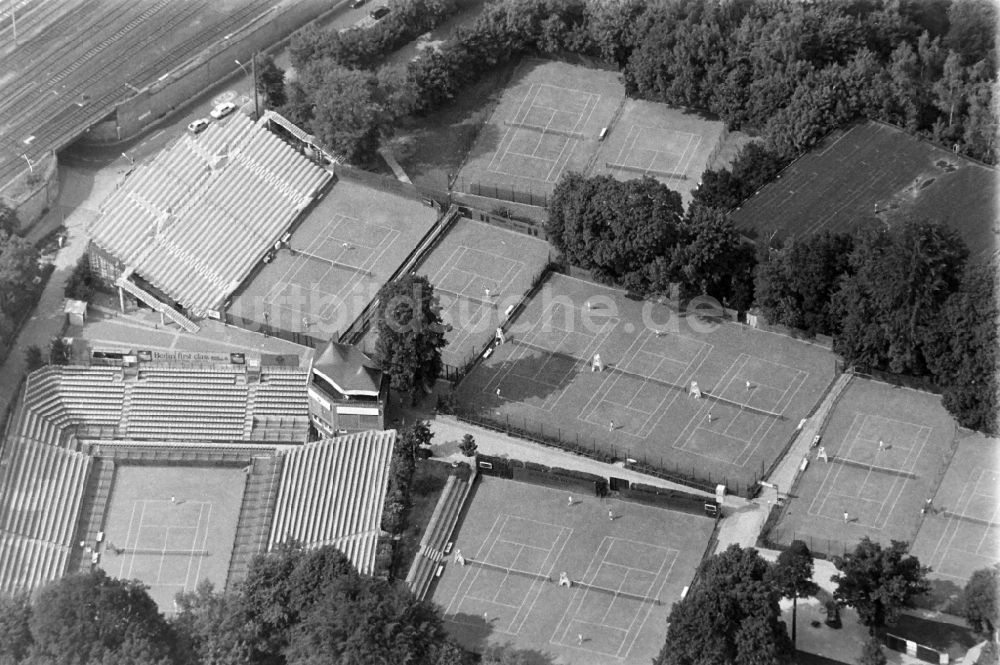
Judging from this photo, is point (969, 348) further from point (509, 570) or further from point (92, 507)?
point (92, 507)

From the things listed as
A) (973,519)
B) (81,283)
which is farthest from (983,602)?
(81,283)

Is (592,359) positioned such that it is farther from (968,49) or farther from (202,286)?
(968,49)

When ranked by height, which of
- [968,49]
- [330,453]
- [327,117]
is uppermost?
[968,49]

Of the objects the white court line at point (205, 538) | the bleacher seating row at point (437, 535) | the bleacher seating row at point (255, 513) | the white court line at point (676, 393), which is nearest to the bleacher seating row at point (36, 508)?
the white court line at point (205, 538)

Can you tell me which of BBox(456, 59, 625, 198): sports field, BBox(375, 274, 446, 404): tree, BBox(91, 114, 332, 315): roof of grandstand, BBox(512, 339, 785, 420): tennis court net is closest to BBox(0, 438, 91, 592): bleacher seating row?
BBox(91, 114, 332, 315): roof of grandstand

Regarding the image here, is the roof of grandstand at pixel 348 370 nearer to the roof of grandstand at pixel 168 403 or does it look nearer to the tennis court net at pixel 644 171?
the roof of grandstand at pixel 168 403

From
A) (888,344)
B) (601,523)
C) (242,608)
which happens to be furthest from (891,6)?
(242,608)
